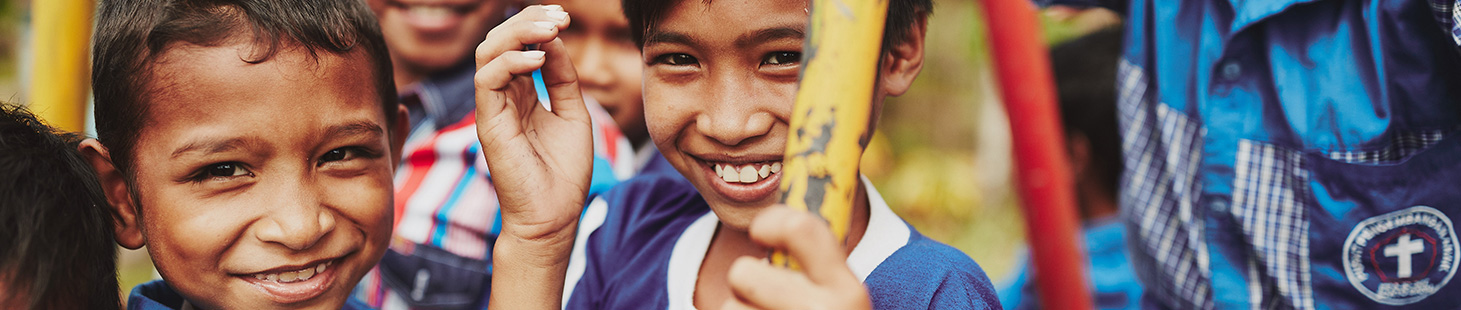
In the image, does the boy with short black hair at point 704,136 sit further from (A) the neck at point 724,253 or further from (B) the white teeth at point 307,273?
(B) the white teeth at point 307,273

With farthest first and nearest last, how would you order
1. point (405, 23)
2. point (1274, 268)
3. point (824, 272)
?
point (405, 23), point (1274, 268), point (824, 272)

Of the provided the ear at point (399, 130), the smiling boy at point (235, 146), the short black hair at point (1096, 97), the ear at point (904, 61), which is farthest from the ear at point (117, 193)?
the short black hair at point (1096, 97)

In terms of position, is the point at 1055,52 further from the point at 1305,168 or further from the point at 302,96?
the point at 302,96

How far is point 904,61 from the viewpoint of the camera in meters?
1.56

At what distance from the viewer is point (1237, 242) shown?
1.87 m

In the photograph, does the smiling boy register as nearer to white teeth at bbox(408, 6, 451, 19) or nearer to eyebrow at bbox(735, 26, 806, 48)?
eyebrow at bbox(735, 26, 806, 48)

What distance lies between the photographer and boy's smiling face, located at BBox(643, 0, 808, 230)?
1.37m

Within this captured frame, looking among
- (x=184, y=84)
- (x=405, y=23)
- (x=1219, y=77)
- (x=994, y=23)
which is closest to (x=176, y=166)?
(x=184, y=84)

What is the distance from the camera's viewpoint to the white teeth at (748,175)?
4.80 ft

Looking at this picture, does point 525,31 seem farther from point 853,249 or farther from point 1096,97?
point 1096,97

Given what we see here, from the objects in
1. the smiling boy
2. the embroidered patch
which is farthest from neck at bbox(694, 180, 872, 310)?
the embroidered patch

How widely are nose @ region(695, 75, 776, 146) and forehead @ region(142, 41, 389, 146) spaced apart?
58 cm

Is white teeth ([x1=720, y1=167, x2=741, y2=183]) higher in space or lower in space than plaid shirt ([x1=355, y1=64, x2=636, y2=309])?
higher

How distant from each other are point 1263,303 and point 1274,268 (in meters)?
0.11
